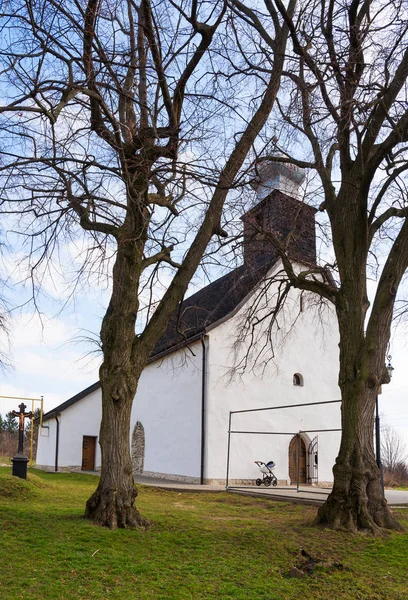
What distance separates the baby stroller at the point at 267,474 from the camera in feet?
59.4

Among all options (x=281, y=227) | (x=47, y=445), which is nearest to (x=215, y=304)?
(x=281, y=227)

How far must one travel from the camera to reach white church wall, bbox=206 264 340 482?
18500 mm

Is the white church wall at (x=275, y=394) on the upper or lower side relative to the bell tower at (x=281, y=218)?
lower

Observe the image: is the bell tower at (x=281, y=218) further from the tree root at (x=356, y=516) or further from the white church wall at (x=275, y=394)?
the white church wall at (x=275, y=394)

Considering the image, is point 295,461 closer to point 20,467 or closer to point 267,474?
point 267,474

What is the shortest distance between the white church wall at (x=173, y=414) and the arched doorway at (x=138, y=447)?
0.36 metres

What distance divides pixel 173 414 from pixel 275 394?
3.75m

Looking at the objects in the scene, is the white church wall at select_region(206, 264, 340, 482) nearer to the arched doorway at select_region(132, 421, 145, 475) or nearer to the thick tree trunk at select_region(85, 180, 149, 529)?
the arched doorway at select_region(132, 421, 145, 475)

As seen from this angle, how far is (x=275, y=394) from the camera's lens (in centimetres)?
2002

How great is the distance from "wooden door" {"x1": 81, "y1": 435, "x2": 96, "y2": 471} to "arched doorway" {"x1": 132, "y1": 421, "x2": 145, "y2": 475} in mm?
3983

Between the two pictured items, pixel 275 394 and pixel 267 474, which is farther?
pixel 275 394

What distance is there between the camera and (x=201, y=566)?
670 cm

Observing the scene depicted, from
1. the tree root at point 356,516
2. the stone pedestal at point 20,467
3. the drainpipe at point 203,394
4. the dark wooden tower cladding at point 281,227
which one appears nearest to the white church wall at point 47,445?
the drainpipe at point 203,394

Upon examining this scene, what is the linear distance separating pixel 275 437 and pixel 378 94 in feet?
43.2
